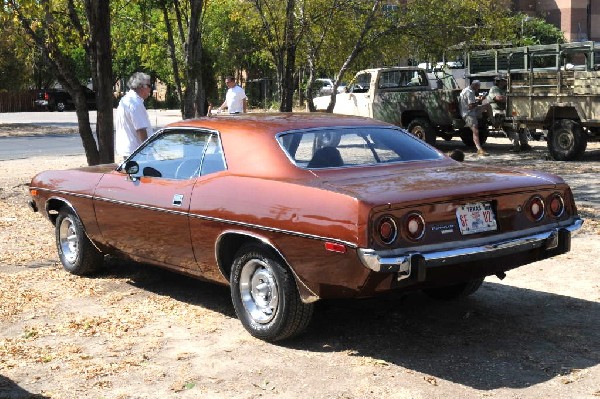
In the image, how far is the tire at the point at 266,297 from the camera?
5438 millimetres

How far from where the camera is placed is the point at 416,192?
5.16m

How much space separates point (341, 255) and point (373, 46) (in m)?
16.0

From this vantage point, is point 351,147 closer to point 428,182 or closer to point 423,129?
point 428,182

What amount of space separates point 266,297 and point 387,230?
1.11 metres

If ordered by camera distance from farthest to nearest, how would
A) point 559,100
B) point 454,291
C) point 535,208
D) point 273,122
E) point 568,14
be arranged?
point 568,14 → point 559,100 → point 454,291 → point 273,122 → point 535,208

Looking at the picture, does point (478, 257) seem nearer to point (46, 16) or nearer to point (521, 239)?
point (521, 239)

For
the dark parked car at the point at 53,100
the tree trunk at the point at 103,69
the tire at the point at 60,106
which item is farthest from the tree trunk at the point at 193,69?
the tire at the point at 60,106

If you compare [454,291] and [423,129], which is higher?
[423,129]

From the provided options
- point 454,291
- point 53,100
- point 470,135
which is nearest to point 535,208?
point 454,291

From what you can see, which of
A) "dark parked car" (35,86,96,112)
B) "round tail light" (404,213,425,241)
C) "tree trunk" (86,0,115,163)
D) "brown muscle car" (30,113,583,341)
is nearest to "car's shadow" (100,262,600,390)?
"brown muscle car" (30,113,583,341)

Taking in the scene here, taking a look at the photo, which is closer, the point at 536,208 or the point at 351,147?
the point at 536,208

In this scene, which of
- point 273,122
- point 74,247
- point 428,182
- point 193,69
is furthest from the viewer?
point 193,69

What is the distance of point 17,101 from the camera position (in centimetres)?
5662

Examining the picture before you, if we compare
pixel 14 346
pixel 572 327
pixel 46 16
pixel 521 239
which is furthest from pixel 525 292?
pixel 46 16
